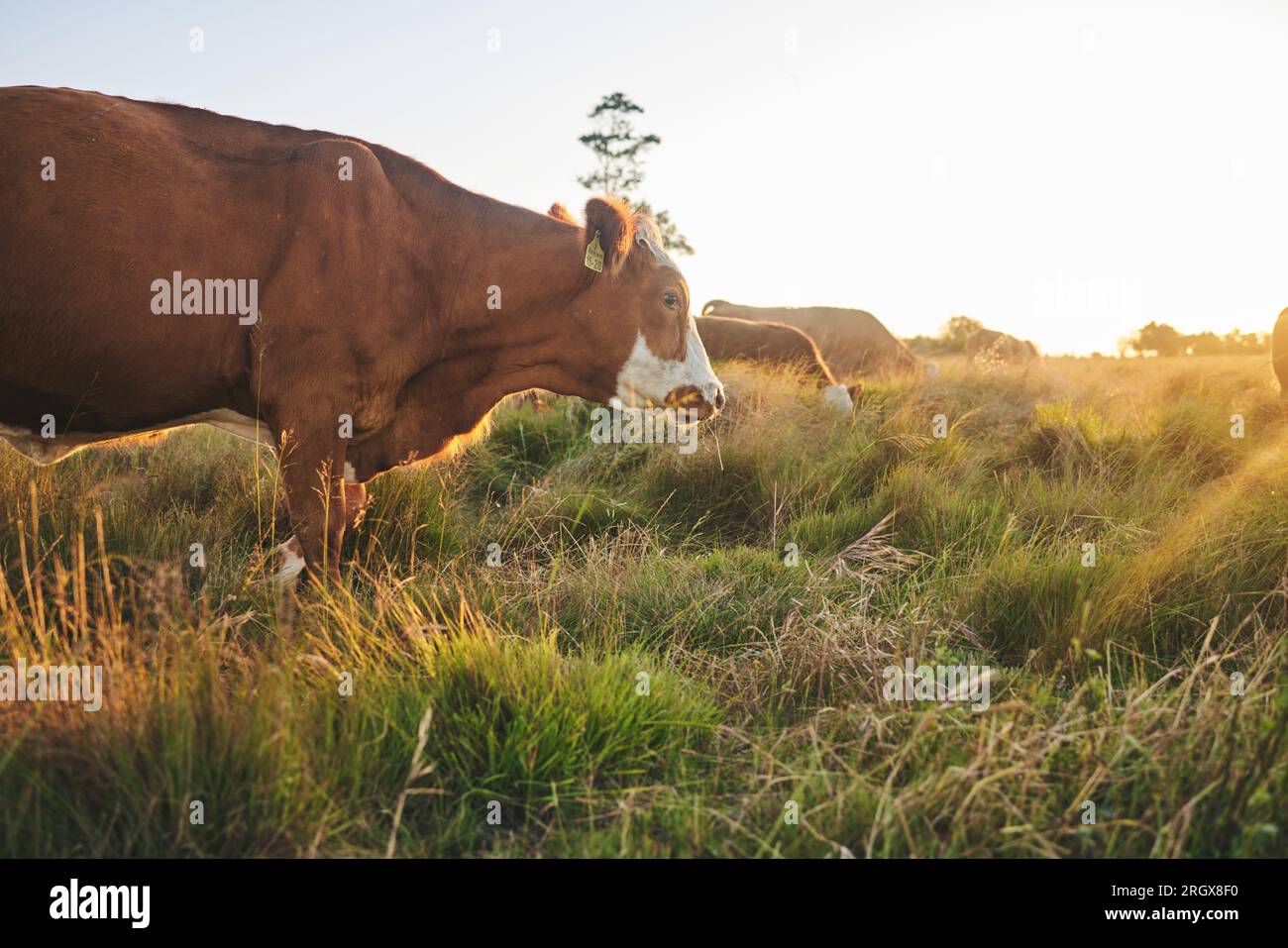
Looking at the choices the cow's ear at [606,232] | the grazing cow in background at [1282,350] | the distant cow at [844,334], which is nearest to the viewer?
the cow's ear at [606,232]

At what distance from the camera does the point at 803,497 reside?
5.92m

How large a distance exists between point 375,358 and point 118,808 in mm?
2521

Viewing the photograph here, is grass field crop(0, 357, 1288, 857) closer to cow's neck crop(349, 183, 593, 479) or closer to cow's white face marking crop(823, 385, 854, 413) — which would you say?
cow's neck crop(349, 183, 593, 479)

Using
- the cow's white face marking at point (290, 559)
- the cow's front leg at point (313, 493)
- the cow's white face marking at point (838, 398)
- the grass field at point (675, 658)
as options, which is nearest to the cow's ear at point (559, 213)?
the grass field at point (675, 658)

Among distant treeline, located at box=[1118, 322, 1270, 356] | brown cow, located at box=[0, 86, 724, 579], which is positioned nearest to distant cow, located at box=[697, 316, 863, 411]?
brown cow, located at box=[0, 86, 724, 579]

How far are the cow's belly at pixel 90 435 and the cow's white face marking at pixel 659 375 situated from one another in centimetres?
189

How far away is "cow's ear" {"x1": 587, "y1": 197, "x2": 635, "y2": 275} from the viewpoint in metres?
4.55

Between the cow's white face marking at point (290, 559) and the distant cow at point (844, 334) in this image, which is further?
the distant cow at point (844, 334)

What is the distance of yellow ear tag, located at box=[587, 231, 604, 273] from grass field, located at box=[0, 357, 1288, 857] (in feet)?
4.82

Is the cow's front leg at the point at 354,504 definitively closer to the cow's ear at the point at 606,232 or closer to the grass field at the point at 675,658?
the grass field at the point at 675,658

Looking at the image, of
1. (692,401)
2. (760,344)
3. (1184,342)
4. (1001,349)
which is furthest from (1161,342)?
(692,401)

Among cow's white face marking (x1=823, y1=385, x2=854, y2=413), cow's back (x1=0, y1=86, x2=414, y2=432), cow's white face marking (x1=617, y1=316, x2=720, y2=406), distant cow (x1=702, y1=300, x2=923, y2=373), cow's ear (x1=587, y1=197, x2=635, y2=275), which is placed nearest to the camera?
cow's back (x1=0, y1=86, x2=414, y2=432)

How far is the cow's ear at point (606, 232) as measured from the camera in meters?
4.55
